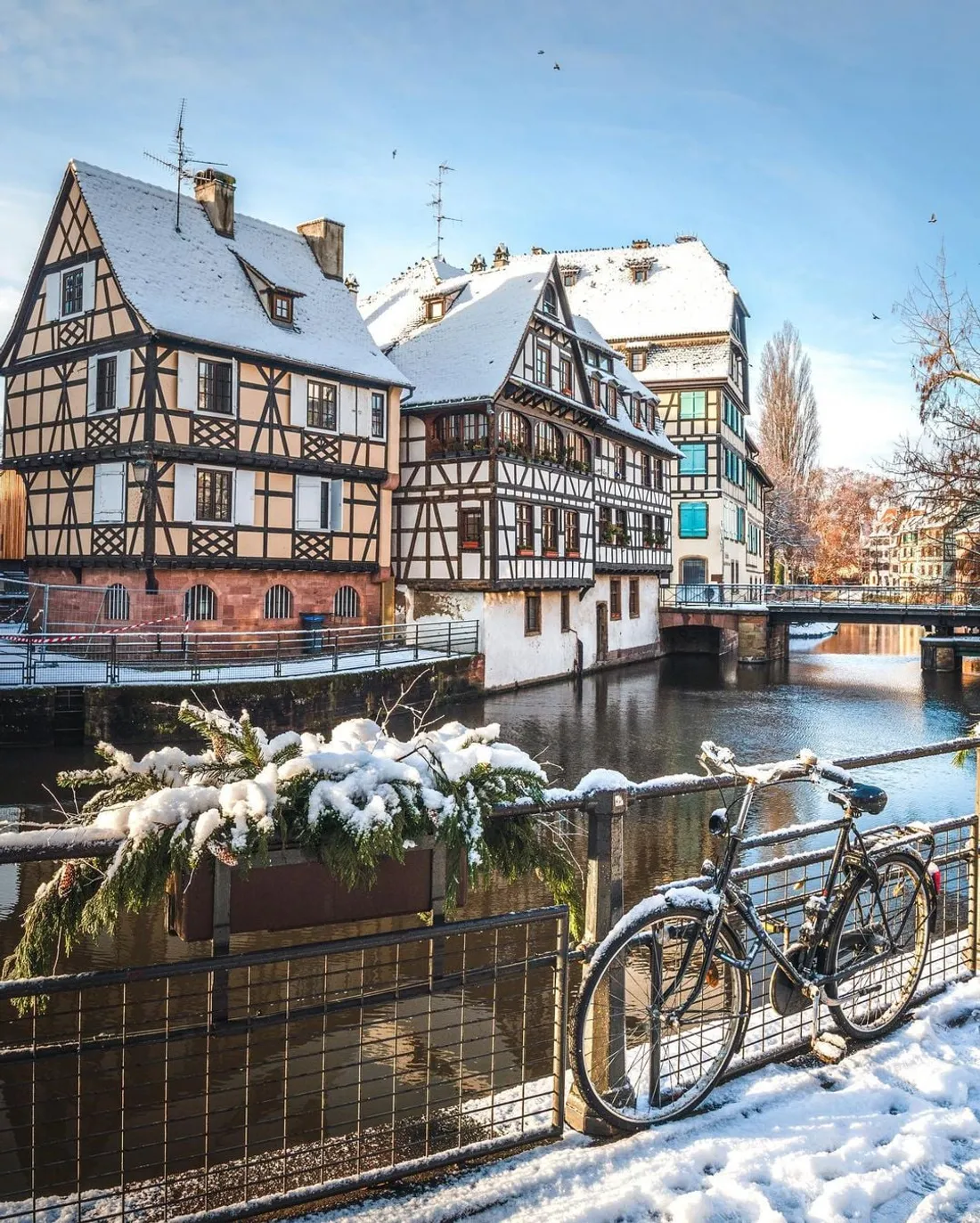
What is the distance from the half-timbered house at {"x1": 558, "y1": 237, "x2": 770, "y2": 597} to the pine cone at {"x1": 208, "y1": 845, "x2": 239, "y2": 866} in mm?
45665

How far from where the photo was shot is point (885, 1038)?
404cm

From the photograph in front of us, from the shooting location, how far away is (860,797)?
3818mm

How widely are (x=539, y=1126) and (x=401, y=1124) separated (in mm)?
1510

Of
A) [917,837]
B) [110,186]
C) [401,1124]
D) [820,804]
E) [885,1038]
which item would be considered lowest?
[820,804]

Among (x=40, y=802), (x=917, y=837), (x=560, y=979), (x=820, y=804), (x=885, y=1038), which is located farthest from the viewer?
(x=820, y=804)

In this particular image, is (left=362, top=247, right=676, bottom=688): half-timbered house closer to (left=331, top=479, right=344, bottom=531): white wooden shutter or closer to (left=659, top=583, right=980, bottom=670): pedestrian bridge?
(left=331, top=479, right=344, bottom=531): white wooden shutter

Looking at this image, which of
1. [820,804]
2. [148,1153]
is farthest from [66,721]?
[148,1153]

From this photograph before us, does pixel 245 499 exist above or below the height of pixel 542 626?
above

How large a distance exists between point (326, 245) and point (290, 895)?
29.3 meters

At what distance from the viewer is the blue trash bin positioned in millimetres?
24859

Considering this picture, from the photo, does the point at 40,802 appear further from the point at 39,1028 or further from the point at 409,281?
the point at 409,281

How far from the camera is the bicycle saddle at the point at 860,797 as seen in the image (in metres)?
→ 3.77

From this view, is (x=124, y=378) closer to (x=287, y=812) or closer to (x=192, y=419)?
(x=192, y=419)

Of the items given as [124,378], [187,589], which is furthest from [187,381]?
[187,589]
